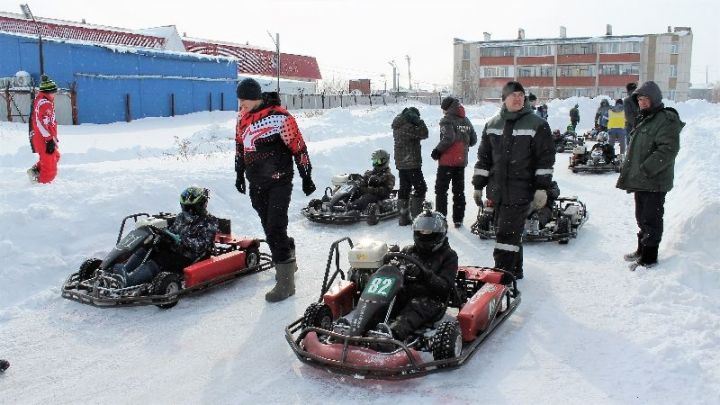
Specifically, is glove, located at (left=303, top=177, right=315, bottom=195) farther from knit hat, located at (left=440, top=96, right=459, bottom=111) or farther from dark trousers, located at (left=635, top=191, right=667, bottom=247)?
dark trousers, located at (left=635, top=191, right=667, bottom=247)

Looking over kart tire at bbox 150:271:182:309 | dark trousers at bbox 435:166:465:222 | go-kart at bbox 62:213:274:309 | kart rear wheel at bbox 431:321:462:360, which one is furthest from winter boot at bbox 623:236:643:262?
kart tire at bbox 150:271:182:309

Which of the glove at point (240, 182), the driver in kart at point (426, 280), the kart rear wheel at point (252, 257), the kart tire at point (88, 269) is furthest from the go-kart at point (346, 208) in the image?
the driver in kart at point (426, 280)

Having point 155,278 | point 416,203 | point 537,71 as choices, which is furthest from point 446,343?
point 537,71

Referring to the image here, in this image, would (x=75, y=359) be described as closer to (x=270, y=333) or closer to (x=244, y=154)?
(x=270, y=333)

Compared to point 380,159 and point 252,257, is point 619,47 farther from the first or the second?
point 252,257

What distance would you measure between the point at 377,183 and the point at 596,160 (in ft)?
23.9

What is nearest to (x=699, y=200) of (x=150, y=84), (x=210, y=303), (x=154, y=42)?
(x=210, y=303)

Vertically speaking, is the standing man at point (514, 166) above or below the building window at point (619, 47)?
below

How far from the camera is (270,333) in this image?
496cm

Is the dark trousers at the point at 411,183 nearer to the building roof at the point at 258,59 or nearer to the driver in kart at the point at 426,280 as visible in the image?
the driver in kart at the point at 426,280

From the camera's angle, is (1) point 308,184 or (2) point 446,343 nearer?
(2) point 446,343

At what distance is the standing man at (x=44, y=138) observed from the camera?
9.10m

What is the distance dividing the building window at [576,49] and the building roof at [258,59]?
1039 inches

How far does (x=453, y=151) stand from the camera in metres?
8.55
